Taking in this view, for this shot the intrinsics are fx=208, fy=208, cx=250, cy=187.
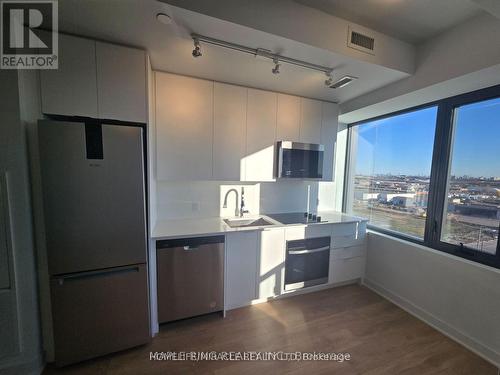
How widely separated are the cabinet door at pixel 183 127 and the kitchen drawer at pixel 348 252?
73.0 inches

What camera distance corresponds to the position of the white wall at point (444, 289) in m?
1.74

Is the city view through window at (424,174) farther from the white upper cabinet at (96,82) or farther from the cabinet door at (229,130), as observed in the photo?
the white upper cabinet at (96,82)

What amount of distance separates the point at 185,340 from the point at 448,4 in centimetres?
334

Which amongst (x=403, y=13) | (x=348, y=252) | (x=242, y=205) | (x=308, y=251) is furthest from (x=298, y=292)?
(x=403, y=13)

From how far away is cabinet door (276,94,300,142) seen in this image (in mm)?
2543

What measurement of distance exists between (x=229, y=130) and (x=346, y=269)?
232cm

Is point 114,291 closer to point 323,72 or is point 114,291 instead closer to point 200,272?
point 200,272

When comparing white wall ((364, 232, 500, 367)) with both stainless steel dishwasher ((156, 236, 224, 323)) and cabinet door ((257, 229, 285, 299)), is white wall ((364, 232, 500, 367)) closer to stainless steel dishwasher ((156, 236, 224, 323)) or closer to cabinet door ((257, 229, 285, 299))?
cabinet door ((257, 229, 285, 299))

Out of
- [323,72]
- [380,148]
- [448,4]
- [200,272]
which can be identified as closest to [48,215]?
[200,272]

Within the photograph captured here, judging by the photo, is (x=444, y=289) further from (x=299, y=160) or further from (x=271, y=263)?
(x=299, y=160)

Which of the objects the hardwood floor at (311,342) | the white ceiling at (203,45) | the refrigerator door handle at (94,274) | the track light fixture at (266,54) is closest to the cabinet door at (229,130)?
the white ceiling at (203,45)

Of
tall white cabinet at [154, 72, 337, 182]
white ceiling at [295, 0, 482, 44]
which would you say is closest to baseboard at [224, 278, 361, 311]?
tall white cabinet at [154, 72, 337, 182]

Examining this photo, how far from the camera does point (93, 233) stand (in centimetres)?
150

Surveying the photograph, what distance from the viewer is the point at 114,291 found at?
1604 mm
